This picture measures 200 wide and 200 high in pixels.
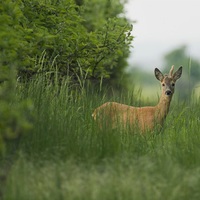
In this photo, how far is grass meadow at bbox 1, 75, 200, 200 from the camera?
670 cm

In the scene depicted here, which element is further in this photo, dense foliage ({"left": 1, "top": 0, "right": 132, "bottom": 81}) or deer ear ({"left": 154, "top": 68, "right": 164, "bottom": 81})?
deer ear ({"left": 154, "top": 68, "right": 164, "bottom": 81})

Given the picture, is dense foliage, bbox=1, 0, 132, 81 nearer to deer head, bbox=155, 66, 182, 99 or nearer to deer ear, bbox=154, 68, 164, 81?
deer ear, bbox=154, 68, 164, 81

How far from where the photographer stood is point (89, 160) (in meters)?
7.60

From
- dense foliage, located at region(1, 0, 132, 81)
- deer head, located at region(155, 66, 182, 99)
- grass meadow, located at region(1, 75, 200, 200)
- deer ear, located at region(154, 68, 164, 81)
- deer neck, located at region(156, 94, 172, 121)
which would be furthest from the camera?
deer ear, located at region(154, 68, 164, 81)

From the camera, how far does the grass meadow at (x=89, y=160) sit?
670 cm

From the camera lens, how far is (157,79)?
41.7 ft

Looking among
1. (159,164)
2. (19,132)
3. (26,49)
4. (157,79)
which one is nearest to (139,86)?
(157,79)

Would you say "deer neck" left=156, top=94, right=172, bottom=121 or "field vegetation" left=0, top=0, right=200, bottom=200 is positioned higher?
"deer neck" left=156, top=94, right=172, bottom=121

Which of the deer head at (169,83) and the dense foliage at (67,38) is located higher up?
the dense foliage at (67,38)

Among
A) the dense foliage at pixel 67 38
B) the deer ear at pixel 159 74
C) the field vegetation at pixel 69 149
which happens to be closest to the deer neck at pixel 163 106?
the field vegetation at pixel 69 149

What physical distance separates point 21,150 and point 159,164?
147 centimetres

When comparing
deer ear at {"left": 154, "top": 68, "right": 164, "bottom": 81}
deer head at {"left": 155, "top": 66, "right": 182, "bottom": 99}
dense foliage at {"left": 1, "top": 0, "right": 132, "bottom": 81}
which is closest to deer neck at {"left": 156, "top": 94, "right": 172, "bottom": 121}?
deer head at {"left": 155, "top": 66, "right": 182, "bottom": 99}

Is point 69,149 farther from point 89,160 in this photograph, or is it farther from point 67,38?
point 67,38

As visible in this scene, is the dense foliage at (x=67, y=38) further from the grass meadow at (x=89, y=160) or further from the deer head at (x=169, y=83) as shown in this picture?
the grass meadow at (x=89, y=160)
